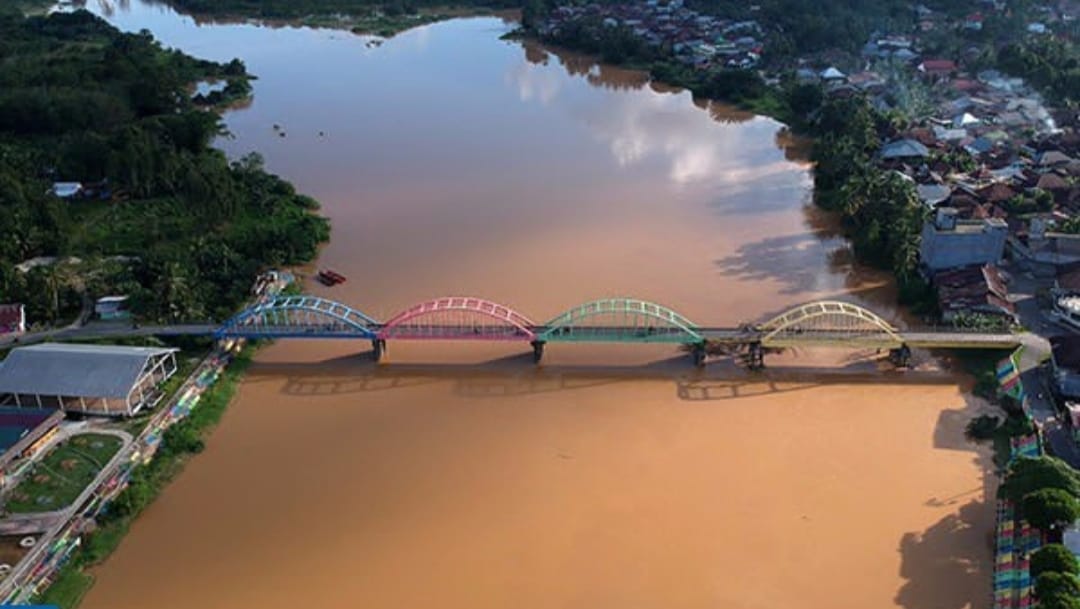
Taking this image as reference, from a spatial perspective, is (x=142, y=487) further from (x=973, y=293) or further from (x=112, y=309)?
(x=973, y=293)

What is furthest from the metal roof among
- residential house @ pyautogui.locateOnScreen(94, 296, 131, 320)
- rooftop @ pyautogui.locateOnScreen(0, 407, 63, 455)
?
residential house @ pyautogui.locateOnScreen(94, 296, 131, 320)

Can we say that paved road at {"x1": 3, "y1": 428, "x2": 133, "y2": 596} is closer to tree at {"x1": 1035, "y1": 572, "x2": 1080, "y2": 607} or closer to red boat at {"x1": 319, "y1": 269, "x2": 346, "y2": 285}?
red boat at {"x1": 319, "y1": 269, "x2": 346, "y2": 285}

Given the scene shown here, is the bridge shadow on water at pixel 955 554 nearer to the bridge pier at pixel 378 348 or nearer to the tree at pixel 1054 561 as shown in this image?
the tree at pixel 1054 561

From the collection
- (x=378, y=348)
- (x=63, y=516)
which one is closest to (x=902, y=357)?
(x=378, y=348)

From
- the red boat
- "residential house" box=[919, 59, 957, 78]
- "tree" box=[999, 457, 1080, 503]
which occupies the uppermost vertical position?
"residential house" box=[919, 59, 957, 78]

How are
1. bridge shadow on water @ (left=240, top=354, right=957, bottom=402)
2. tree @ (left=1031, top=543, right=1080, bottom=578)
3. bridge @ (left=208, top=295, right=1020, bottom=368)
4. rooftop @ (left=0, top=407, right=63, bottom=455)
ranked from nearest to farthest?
tree @ (left=1031, top=543, right=1080, bottom=578) < rooftop @ (left=0, top=407, right=63, bottom=455) < bridge shadow on water @ (left=240, top=354, right=957, bottom=402) < bridge @ (left=208, top=295, right=1020, bottom=368)

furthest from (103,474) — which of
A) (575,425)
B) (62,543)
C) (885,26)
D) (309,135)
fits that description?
(885,26)
